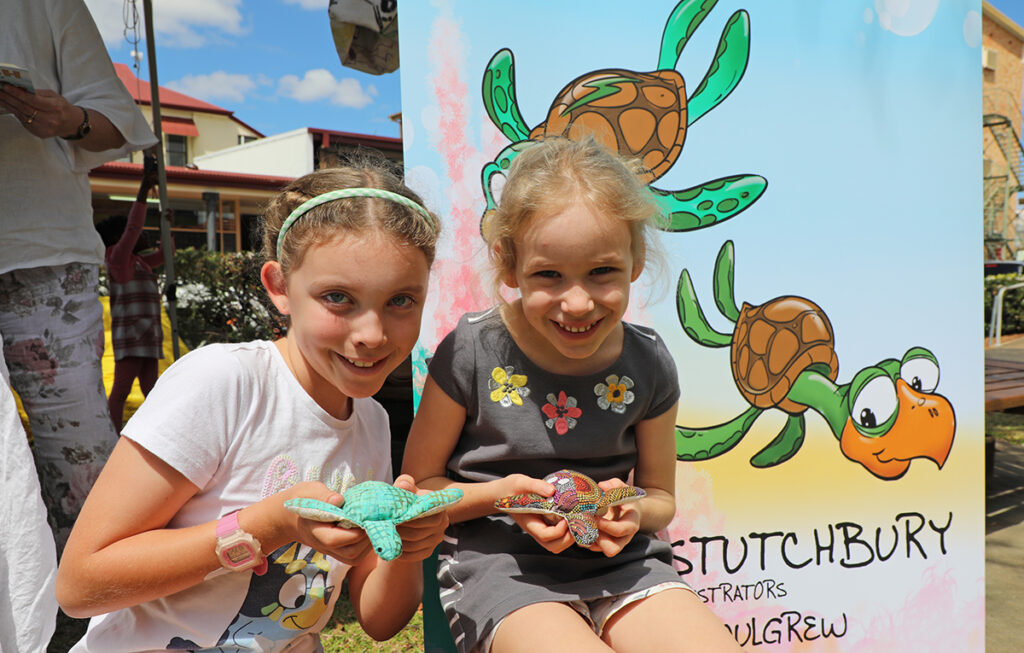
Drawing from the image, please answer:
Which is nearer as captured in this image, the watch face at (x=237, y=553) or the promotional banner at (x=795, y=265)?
the watch face at (x=237, y=553)

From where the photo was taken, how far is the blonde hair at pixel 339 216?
1.13 metres

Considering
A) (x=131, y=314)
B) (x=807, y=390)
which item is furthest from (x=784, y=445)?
(x=131, y=314)

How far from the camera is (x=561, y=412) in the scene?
4.72ft

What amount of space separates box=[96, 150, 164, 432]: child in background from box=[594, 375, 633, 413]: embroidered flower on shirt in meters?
2.99

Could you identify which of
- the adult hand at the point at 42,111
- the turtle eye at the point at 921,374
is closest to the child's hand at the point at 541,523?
the turtle eye at the point at 921,374

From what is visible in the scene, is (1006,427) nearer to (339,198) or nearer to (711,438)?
(711,438)

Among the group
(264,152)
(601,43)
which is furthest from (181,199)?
(601,43)

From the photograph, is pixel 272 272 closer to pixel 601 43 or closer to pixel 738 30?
pixel 601 43

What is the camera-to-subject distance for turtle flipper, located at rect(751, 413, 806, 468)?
187cm

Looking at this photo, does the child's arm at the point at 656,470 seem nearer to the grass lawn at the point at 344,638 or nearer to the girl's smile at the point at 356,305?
the girl's smile at the point at 356,305

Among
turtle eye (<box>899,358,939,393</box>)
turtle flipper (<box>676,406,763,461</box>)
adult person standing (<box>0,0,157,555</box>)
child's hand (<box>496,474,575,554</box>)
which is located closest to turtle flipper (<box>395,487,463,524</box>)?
child's hand (<box>496,474,575,554</box>)

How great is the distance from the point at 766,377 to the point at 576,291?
0.84 metres

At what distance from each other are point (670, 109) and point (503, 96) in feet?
1.46

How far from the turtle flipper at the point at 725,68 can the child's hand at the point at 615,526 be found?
1.06 m
